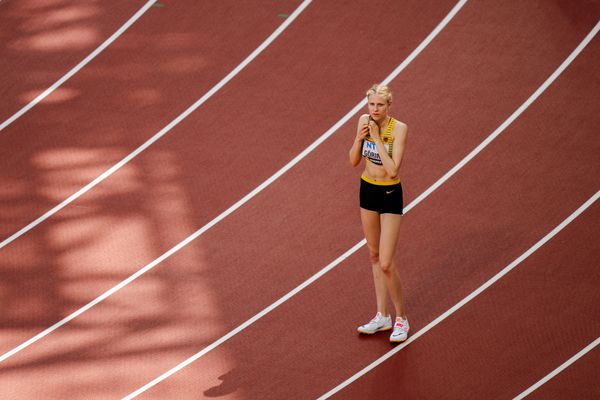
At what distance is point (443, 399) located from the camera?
6.48 meters

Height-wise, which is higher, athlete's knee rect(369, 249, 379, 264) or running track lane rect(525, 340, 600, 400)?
athlete's knee rect(369, 249, 379, 264)

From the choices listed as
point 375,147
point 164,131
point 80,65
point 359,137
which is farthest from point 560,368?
point 80,65

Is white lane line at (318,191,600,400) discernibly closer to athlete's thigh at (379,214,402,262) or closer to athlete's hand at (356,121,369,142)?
athlete's thigh at (379,214,402,262)

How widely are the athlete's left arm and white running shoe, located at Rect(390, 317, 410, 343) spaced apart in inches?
47.7

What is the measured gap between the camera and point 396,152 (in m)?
6.45

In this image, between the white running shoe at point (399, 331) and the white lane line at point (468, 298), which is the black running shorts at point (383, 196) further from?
the white lane line at point (468, 298)

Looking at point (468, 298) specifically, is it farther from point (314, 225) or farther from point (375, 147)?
point (375, 147)

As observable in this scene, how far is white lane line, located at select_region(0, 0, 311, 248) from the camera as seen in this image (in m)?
8.36

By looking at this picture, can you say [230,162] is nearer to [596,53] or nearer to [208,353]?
[208,353]

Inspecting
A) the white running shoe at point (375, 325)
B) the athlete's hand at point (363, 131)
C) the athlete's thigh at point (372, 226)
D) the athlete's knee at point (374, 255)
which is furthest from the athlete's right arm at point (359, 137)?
the white running shoe at point (375, 325)

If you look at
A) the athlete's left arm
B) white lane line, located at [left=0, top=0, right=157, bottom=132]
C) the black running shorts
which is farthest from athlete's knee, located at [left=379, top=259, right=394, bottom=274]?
white lane line, located at [left=0, top=0, right=157, bottom=132]

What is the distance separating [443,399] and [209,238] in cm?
263

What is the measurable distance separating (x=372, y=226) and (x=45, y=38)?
5005mm

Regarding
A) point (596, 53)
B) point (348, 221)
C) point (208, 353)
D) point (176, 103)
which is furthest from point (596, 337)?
point (176, 103)
